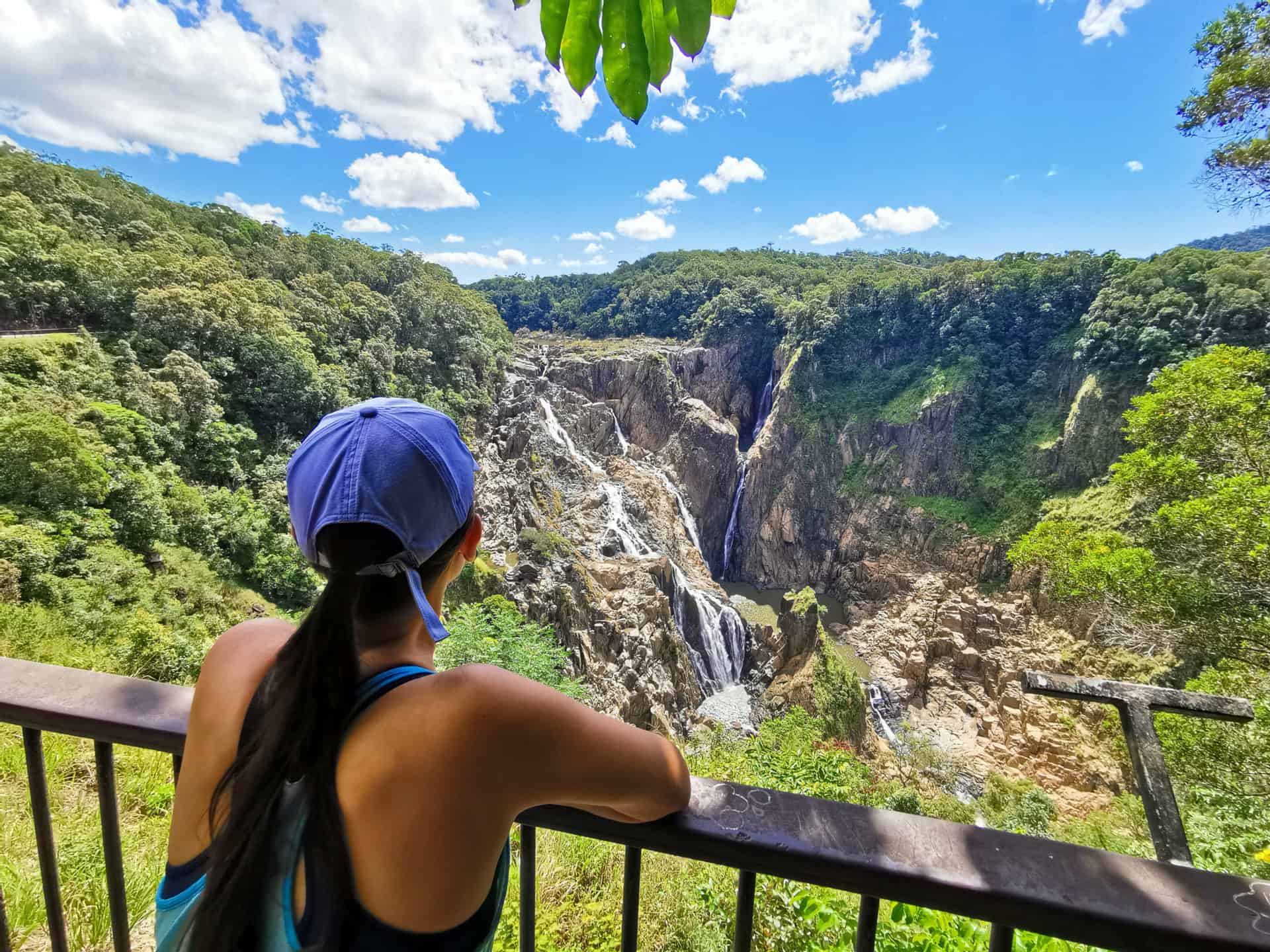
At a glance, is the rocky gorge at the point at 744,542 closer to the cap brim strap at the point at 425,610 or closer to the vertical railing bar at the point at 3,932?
the vertical railing bar at the point at 3,932

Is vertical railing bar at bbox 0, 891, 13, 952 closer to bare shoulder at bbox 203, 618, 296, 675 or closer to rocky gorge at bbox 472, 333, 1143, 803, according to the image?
bare shoulder at bbox 203, 618, 296, 675

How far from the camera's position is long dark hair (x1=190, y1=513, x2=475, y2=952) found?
30.1 inches

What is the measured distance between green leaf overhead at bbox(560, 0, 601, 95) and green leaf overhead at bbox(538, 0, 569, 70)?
13 millimetres

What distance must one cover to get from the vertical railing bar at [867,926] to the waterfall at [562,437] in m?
27.8

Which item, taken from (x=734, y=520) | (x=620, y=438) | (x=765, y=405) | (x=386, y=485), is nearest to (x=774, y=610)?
(x=734, y=520)

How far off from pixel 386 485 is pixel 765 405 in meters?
44.5

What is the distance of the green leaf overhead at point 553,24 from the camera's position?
87 centimetres

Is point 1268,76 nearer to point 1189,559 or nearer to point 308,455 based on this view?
point 1189,559

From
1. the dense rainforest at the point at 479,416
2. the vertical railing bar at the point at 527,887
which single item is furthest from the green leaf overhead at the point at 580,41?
the dense rainforest at the point at 479,416

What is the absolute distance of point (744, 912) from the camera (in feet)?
3.20

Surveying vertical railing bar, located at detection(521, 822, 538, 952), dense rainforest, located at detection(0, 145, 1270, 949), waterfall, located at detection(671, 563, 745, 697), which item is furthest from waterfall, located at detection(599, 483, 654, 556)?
vertical railing bar, located at detection(521, 822, 538, 952)

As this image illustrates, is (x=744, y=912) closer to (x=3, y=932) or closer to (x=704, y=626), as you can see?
(x=3, y=932)

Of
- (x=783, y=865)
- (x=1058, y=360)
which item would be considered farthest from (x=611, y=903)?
(x=1058, y=360)

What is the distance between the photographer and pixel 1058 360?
32625mm
